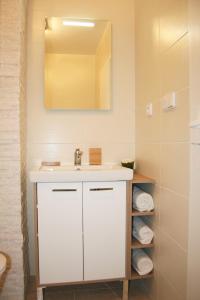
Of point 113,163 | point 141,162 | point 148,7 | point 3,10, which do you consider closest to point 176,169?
point 141,162

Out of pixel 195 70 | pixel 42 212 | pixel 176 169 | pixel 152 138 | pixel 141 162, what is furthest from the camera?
pixel 141 162

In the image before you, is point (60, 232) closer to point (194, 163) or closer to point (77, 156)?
point (77, 156)

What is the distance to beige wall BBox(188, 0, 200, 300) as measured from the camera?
102 cm

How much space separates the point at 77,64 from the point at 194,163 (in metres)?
1.27

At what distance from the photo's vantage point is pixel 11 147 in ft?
4.99

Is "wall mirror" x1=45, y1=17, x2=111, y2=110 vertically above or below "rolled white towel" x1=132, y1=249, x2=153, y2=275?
above

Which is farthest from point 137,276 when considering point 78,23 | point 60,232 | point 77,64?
point 78,23

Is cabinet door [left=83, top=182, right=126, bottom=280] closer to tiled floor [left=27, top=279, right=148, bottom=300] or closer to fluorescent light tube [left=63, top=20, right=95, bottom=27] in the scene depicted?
tiled floor [left=27, top=279, right=148, bottom=300]

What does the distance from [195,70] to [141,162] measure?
0.87 meters

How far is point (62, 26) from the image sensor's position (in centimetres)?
181

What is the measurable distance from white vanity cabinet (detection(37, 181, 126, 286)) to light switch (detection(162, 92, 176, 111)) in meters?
0.55

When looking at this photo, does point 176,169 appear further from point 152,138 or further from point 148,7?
point 148,7

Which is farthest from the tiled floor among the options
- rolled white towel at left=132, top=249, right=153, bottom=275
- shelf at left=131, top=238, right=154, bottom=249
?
shelf at left=131, top=238, right=154, bottom=249

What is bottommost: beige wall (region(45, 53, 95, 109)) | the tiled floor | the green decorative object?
the tiled floor
